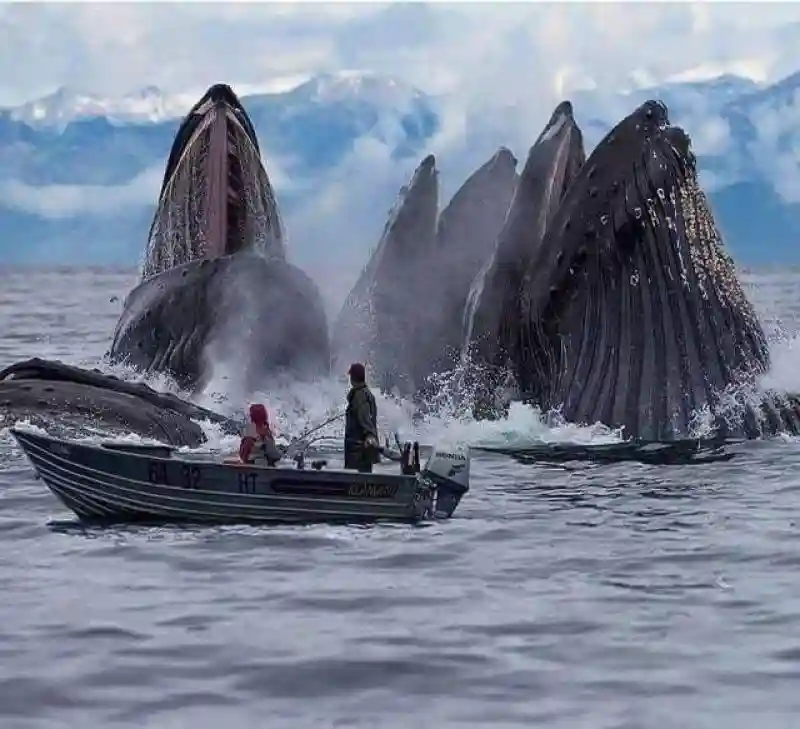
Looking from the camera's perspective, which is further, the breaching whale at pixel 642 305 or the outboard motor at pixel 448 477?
the breaching whale at pixel 642 305

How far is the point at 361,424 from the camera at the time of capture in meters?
17.0

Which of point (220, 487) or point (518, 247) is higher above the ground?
point (518, 247)

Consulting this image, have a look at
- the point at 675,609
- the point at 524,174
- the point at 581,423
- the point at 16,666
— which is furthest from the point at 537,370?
the point at 16,666

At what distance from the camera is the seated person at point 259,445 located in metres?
16.6

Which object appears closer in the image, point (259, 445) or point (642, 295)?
point (259, 445)

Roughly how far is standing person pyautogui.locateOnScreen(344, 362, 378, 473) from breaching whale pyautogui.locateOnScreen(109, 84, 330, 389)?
3.18 m

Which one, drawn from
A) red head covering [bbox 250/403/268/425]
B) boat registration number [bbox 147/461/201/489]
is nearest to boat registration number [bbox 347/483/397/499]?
red head covering [bbox 250/403/268/425]

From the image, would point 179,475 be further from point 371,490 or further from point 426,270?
point 426,270

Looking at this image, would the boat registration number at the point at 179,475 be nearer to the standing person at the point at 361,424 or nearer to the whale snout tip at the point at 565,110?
the standing person at the point at 361,424

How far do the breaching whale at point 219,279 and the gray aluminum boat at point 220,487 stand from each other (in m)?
3.74

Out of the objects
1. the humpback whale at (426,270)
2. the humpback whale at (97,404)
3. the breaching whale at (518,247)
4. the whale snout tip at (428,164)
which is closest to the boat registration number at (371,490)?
the humpback whale at (97,404)

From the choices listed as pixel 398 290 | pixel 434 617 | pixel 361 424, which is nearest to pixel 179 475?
pixel 361 424

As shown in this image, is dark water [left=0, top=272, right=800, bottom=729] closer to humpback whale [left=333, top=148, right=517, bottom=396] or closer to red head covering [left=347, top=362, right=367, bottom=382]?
red head covering [left=347, top=362, right=367, bottom=382]

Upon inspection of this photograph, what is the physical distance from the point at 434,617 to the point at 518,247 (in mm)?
6822
